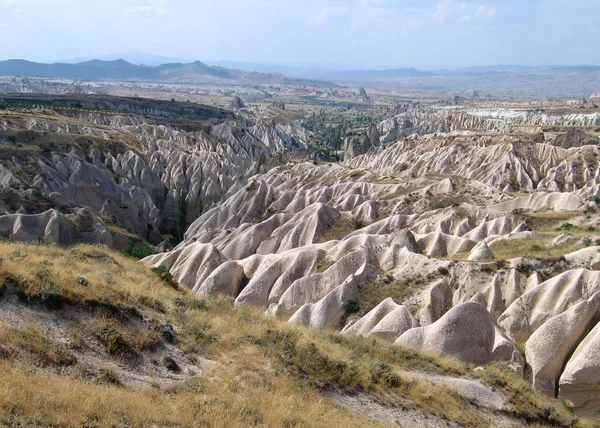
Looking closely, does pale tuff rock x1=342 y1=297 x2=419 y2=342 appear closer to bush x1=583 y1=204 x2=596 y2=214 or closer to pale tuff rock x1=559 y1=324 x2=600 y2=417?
pale tuff rock x1=559 y1=324 x2=600 y2=417

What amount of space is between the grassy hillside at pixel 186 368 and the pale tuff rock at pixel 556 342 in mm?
1868

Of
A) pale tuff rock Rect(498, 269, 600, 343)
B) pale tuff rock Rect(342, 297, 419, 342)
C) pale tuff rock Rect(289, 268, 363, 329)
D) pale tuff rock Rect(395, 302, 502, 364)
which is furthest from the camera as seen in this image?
pale tuff rock Rect(289, 268, 363, 329)

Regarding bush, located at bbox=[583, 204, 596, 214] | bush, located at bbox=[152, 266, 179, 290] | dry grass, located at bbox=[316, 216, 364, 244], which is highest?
bush, located at bbox=[152, 266, 179, 290]

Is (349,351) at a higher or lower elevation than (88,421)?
lower

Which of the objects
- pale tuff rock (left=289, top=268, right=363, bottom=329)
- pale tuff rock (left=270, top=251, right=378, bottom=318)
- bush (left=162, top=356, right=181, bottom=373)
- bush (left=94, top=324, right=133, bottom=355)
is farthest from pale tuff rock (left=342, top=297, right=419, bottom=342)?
bush (left=94, top=324, right=133, bottom=355)

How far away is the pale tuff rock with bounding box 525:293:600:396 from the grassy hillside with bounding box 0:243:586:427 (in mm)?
1868

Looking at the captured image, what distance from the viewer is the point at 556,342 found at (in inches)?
674

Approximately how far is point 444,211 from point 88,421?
33989mm

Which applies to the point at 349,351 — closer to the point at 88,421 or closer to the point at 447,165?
the point at 88,421

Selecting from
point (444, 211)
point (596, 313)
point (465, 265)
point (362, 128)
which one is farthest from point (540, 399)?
point (362, 128)

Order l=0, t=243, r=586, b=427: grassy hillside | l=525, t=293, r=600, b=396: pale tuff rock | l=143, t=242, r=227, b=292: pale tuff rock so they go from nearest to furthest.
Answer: l=0, t=243, r=586, b=427: grassy hillside, l=525, t=293, r=600, b=396: pale tuff rock, l=143, t=242, r=227, b=292: pale tuff rock

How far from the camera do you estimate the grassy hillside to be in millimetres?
8797

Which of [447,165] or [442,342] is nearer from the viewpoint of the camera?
[442,342]

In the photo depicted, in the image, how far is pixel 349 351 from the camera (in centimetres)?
1442
